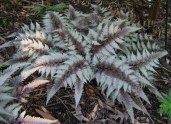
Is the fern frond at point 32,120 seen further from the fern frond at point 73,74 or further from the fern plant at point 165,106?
the fern plant at point 165,106

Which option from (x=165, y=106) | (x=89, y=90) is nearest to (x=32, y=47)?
(x=89, y=90)

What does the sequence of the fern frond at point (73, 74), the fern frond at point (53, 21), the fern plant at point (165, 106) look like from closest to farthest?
1. the fern frond at point (73, 74)
2. the fern plant at point (165, 106)
3. the fern frond at point (53, 21)

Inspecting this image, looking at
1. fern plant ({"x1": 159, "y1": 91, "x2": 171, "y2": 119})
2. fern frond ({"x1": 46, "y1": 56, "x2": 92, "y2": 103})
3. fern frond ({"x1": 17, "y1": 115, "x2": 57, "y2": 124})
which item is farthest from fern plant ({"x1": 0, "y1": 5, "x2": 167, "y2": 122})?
fern frond ({"x1": 17, "y1": 115, "x2": 57, "y2": 124})

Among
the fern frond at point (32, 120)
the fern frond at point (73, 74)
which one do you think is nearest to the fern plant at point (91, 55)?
the fern frond at point (73, 74)

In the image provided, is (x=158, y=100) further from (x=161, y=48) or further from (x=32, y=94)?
(x=32, y=94)

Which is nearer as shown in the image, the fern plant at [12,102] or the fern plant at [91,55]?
the fern plant at [12,102]

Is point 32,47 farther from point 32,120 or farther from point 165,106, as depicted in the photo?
point 165,106

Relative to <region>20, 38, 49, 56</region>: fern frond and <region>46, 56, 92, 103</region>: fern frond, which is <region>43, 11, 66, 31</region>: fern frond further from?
<region>46, 56, 92, 103</region>: fern frond

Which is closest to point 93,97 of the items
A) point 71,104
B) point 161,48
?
point 71,104
